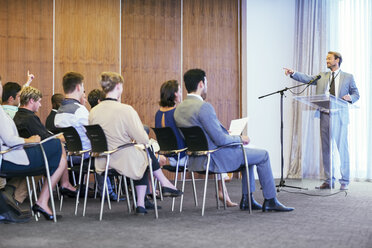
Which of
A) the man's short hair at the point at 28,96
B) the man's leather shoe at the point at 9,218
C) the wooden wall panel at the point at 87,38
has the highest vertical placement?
the wooden wall panel at the point at 87,38

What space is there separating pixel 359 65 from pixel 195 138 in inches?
191

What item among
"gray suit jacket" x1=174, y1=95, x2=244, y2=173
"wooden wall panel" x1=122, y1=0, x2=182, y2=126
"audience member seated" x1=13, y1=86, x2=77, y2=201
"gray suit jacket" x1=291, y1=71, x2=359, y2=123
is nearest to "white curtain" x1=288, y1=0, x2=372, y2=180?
"gray suit jacket" x1=291, y1=71, x2=359, y2=123

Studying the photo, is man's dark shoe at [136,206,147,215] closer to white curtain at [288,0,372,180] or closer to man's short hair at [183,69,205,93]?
man's short hair at [183,69,205,93]

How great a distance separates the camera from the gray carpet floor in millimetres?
3365

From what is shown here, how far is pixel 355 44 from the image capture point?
8.57 m

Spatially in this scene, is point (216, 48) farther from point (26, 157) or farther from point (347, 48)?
point (26, 157)

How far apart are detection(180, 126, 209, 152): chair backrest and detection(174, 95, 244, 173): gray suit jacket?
0.22ft

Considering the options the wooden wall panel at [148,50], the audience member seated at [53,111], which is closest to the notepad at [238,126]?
the audience member seated at [53,111]

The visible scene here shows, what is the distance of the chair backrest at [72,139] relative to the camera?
490 centimetres

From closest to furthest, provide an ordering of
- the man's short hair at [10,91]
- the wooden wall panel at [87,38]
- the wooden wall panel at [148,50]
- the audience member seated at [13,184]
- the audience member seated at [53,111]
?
the audience member seated at [13,184]
the man's short hair at [10,91]
the audience member seated at [53,111]
the wooden wall panel at [87,38]
the wooden wall panel at [148,50]

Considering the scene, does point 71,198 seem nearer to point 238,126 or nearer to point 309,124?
point 238,126

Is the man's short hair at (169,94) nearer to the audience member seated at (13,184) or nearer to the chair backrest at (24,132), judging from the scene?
the chair backrest at (24,132)

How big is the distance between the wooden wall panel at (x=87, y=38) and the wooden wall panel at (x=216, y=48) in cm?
126

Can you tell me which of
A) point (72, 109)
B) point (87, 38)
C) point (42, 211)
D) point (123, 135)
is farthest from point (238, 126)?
point (87, 38)
